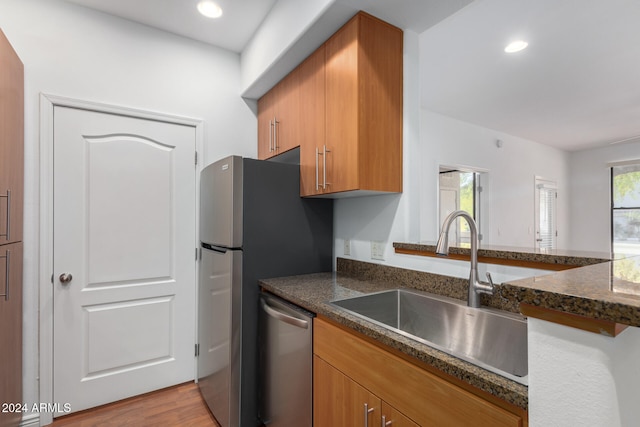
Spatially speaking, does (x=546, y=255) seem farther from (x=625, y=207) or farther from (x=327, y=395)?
(x=625, y=207)

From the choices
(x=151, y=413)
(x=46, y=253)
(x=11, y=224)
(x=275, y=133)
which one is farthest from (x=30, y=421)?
(x=275, y=133)

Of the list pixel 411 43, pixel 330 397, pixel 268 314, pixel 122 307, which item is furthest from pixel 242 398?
pixel 411 43

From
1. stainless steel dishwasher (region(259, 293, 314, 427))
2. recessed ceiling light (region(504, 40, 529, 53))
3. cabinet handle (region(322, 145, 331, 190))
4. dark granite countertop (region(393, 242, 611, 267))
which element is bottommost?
stainless steel dishwasher (region(259, 293, 314, 427))

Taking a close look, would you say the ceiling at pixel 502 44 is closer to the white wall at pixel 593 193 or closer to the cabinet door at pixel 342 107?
the cabinet door at pixel 342 107

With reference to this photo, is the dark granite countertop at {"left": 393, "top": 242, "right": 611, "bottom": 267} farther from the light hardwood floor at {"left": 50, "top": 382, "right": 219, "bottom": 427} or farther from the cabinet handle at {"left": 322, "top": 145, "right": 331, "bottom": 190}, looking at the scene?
the light hardwood floor at {"left": 50, "top": 382, "right": 219, "bottom": 427}

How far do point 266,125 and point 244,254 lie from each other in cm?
122

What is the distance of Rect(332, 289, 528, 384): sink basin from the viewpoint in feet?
3.53

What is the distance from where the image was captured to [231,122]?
2.54m

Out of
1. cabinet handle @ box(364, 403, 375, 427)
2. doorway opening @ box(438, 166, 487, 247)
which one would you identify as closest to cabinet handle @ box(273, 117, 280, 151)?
cabinet handle @ box(364, 403, 375, 427)

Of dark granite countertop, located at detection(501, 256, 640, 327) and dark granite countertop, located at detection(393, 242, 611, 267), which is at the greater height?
dark granite countertop, located at detection(501, 256, 640, 327)

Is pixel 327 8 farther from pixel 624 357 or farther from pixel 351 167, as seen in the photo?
pixel 624 357

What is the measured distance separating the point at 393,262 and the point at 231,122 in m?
1.75

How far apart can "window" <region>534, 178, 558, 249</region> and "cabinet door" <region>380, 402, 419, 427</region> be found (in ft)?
17.7

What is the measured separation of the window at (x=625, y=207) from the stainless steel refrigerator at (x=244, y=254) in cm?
602
